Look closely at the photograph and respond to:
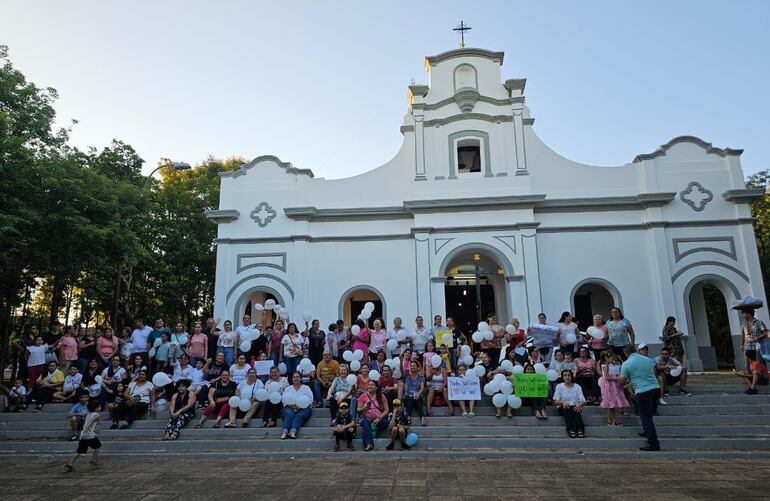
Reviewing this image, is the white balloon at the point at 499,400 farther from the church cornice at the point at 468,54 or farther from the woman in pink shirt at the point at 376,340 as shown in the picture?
the church cornice at the point at 468,54

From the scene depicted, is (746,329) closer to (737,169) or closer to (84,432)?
(737,169)

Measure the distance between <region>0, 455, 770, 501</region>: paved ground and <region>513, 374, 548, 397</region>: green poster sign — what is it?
1870mm

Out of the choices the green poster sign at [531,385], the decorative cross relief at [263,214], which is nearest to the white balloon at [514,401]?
the green poster sign at [531,385]

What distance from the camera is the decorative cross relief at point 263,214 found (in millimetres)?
16984

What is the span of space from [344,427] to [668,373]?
6452mm

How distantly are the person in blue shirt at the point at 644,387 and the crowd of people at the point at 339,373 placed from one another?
16mm

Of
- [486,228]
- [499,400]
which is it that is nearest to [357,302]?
[486,228]

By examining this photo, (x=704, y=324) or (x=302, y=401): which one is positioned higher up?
(x=704, y=324)

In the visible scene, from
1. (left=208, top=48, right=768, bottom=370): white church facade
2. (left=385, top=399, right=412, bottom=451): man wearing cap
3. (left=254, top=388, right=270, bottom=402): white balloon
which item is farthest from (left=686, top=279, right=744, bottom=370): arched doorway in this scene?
(left=254, top=388, right=270, bottom=402): white balloon

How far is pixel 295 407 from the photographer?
9.16m

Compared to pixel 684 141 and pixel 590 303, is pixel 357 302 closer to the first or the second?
pixel 590 303

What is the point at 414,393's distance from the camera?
30.5 ft

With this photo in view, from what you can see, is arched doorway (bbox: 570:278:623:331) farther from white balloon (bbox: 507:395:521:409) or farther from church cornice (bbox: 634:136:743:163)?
white balloon (bbox: 507:395:521:409)

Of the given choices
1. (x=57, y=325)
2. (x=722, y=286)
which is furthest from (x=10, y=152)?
(x=722, y=286)
